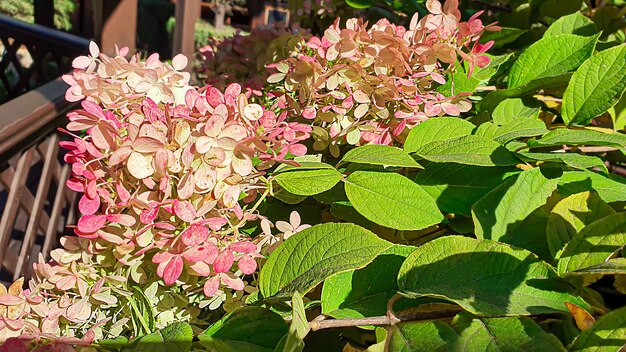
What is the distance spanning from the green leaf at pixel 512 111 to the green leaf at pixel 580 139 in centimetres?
11

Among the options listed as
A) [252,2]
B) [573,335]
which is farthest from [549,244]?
[252,2]

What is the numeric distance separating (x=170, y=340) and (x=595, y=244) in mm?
351

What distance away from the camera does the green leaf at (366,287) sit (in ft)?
1.50

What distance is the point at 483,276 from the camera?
0.42 metres

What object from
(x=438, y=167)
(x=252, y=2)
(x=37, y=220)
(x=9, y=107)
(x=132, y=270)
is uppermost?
(x=438, y=167)

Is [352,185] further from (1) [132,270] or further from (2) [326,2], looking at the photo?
(2) [326,2]

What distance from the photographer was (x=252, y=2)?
11.1 metres

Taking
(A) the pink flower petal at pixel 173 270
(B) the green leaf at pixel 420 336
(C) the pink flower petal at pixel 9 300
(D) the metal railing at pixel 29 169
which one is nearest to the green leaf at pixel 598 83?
(B) the green leaf at pixel 420 336

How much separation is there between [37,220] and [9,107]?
73 cm

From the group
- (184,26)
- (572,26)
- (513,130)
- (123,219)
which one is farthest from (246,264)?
(184,26)

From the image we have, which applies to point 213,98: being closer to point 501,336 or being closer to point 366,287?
point 366,287

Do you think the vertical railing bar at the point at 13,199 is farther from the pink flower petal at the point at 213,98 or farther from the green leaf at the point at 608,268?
the green leaf at the point at 608,268

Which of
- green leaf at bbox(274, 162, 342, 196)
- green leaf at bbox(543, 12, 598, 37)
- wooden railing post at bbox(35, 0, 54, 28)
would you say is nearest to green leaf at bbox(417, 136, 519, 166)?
Answer: green leaf at bbox(274, 162, 342, 196)

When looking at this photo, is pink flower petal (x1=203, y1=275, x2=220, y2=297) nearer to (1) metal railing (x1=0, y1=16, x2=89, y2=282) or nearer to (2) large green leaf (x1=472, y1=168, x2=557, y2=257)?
(2) large green leaf (x1=472, y1=168, x2=557, y2=257)
